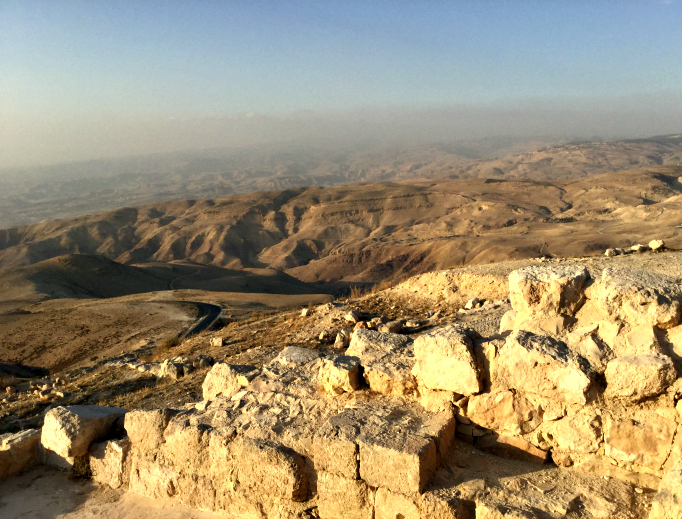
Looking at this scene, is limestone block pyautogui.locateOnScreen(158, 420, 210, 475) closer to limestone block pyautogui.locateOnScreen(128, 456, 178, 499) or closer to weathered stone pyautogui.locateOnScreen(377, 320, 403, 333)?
limestone block pyautogui.locateOnScreen(128, 456, 178, 499)

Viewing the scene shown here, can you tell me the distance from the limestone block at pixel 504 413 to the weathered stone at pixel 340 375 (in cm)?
122

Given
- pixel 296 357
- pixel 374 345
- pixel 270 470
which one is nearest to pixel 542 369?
pixel 374 345

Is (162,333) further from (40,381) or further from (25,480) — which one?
(25,480)

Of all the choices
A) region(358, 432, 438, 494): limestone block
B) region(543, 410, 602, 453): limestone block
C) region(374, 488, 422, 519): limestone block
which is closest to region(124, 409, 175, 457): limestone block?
region(358, 432, 438, 494): limestone block

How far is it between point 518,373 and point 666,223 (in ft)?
148

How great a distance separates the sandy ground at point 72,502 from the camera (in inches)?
199

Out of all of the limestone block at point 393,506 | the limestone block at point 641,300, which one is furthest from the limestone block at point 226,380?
the limestone block at point 641,300

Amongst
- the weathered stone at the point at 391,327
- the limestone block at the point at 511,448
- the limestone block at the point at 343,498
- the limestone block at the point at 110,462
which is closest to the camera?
the limestone block at the point at 343,498

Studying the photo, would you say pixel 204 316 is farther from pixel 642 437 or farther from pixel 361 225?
pixel 361 225

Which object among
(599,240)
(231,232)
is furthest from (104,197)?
(599,240)

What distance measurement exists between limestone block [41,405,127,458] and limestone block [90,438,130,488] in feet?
0.55

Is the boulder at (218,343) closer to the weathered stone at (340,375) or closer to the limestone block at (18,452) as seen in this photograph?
the limestone block at (18,452)

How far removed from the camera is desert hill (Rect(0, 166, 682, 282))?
164 feet

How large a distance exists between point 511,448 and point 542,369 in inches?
31.2
